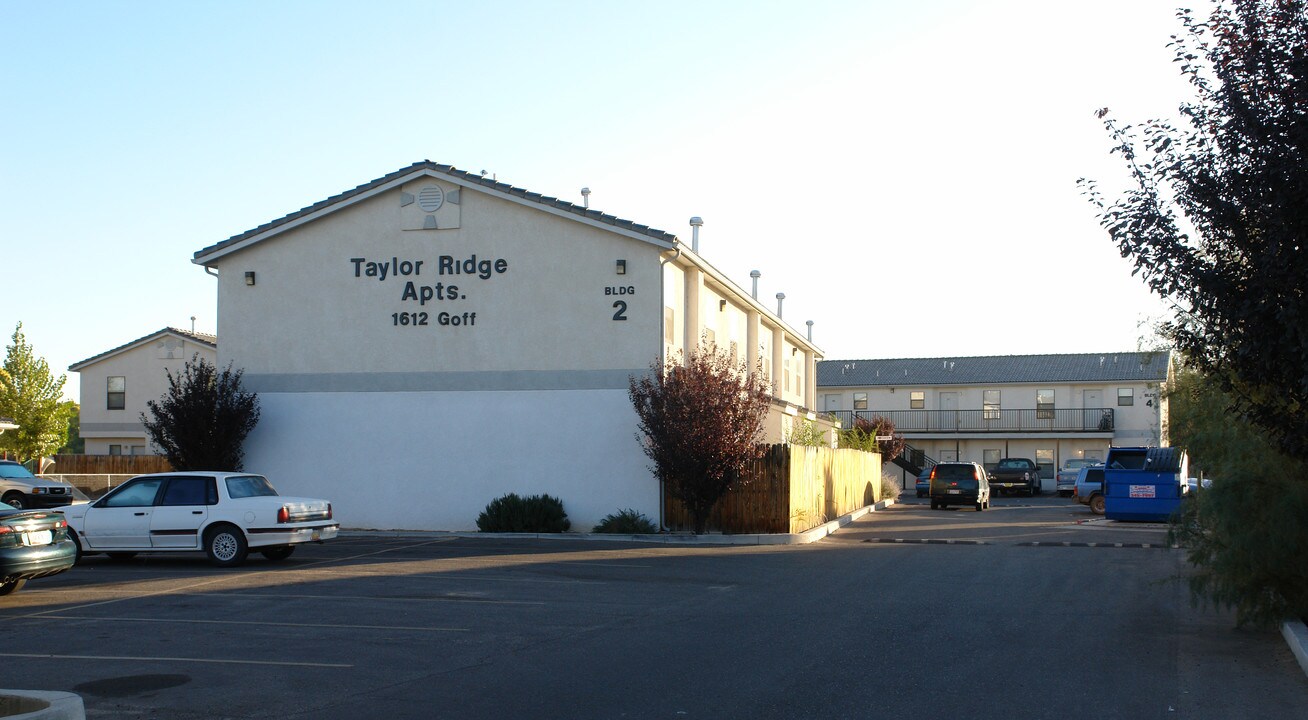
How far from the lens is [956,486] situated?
41.2 m

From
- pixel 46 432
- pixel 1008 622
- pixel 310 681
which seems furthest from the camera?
pixel 46 432

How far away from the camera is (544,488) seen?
2602cm

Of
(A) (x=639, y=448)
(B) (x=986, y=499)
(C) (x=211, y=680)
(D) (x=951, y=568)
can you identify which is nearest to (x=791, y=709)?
(C) (x=211, y=680)

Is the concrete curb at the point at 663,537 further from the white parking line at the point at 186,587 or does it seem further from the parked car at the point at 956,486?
the parked car at the point at 956,486

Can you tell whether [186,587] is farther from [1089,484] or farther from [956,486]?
[1089,484]

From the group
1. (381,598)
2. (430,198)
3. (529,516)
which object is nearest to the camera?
(381,598)

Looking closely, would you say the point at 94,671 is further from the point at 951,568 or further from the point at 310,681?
the point at 951,568

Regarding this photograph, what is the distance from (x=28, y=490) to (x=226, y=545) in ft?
56.4

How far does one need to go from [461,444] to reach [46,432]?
1259 inches

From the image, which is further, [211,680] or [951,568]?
[951,568]

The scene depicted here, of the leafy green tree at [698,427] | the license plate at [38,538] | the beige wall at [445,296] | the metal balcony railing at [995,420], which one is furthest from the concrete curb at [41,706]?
the metal balcony railing at [995,420]

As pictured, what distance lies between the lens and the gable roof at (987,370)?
62.5 metres

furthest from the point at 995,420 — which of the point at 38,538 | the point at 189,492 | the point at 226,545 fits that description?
the point at 38,538

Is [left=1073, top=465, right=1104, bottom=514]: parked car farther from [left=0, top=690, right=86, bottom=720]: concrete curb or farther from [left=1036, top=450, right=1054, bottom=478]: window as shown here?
[left=0, top=690, right=86, bottom=720]: concrete curb
